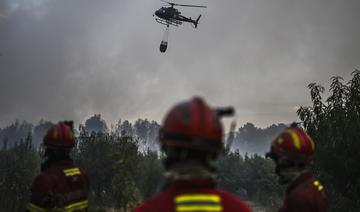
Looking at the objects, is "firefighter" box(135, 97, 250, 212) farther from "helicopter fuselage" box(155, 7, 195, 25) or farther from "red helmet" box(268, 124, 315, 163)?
"helicopter fuselage" box(155, 7, 195, 25)

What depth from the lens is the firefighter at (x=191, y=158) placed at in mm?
2672

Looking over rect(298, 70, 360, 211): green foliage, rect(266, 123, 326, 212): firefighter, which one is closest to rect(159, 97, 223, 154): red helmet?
rect(266, 123, 326, 212): firefighter

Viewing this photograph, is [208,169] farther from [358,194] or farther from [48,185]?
[358,194]

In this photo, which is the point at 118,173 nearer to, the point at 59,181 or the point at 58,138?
the point at 58,138

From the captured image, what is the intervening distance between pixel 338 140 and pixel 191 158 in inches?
548

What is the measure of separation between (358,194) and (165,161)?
45.9ft

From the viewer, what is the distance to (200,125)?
2.68 metres

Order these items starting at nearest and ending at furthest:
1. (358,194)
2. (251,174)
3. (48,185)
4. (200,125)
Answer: (200,125) → (48,185) → (358,194) → (251,174)

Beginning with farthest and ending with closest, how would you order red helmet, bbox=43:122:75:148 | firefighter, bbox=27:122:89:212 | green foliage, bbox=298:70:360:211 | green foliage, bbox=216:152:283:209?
green foliage, bbox=216:152:283:209, green foliage, bbox=298:70:360:211, red helmet, bbox=43:122:75:148, firefighter, bbox=27:122:89:212

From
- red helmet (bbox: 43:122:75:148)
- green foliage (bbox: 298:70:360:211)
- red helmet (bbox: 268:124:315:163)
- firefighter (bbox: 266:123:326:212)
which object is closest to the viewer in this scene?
firefighter (bbox: 266:123:326:212)

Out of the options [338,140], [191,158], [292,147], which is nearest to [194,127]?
[191,158]

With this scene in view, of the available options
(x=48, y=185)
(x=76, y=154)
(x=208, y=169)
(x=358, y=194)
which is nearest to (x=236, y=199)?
(x=208, y=169)

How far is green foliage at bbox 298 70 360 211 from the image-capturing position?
1484cm

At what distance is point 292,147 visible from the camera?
5.36 meters
